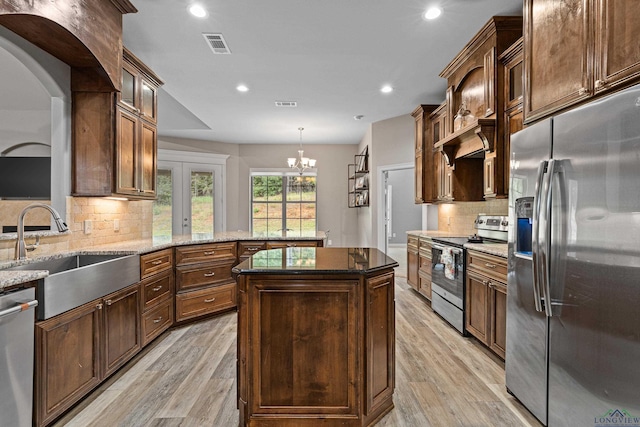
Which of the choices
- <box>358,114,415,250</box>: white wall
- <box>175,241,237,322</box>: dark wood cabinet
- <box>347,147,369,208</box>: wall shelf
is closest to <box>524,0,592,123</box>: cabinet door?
<box>175,241,237,322</box>: dark wood cabinet

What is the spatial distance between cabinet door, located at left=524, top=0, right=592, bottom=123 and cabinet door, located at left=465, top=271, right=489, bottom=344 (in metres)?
1.47

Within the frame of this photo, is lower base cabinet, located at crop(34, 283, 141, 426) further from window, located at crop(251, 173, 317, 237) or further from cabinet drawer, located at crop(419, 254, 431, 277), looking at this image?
window, located at crop(251, 173, 317, 237)

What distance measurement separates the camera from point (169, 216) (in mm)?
7590

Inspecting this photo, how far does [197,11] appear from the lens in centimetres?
291

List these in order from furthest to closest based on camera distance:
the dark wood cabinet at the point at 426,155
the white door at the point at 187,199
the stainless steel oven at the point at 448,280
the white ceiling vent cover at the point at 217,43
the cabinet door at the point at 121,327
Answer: the white door at the point at 187,199 < the dark wood cabinet at the point at 426,155 < the stainless steel oven at the point at 448,280 < the white ceiling vent cover at the point at 217,43 < the cabinet door at the point at 121,327

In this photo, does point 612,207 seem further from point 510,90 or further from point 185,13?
point 185,13

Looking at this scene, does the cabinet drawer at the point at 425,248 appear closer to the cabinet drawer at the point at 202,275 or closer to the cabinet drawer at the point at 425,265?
the cabinet drawer at the point at 425,265

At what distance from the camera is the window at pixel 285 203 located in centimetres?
856

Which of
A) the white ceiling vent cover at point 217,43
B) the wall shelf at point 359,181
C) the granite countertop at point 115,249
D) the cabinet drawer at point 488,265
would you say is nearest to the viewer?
the granite countertop at point 115,249

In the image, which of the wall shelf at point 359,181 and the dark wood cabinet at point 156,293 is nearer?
the dark wood cabinet at point 156,293

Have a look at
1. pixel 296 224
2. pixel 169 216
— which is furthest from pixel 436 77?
pixel 169 216

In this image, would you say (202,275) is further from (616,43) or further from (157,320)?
(616,43)

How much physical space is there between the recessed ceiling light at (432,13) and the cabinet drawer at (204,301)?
3.43 metres

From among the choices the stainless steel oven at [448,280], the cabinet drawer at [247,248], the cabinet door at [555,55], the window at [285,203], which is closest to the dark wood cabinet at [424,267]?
the stainless steel oven at [448,280]
